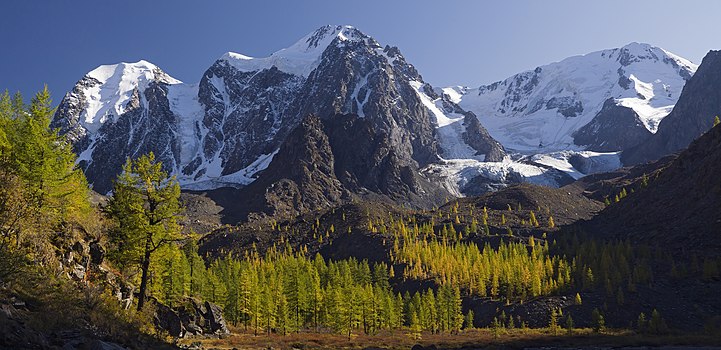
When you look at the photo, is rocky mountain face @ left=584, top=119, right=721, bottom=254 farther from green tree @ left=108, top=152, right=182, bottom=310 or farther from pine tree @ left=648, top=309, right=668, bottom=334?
green tree @ left=108, top=152, right=182, bottom=310

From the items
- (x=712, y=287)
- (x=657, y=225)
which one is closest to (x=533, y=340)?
(x=712, y=287)

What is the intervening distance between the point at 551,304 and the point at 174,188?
102m

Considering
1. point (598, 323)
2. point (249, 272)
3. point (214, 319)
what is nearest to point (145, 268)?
point (214, 319)

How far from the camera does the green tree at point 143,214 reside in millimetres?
35469

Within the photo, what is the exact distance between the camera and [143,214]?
35.7 meters

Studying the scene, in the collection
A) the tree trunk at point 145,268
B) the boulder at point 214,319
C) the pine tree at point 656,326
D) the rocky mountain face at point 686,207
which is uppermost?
the rocky mountain face at point 686,207

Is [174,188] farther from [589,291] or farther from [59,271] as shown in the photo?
[589,291]

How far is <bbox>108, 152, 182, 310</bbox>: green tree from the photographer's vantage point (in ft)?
116

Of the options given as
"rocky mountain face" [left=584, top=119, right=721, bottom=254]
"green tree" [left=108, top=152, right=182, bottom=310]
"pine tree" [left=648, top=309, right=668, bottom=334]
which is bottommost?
"pine tree" [left=648, top=309, right=668, bottom=334]

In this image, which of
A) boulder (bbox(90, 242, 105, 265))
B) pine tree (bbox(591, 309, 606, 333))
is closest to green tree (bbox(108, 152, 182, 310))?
boulder (bbox(90, 242, 105, 265))

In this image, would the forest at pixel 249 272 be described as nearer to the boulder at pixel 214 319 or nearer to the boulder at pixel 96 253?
the boulder at pixel 96 253

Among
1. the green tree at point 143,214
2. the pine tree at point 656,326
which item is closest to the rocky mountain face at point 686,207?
the pine tree at point 656,326

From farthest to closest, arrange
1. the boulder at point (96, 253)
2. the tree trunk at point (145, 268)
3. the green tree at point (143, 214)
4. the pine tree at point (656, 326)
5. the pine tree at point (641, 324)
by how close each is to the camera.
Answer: the pine tree at point (641, 324) < the pine tree at point (656, 326) < the boulder at point (96, 253) < the tree trunk at point (145, 268) < the green tree at point (143, 214)

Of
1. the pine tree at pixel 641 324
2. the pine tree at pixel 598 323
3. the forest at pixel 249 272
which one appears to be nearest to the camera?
the forest at pixel 249 272
